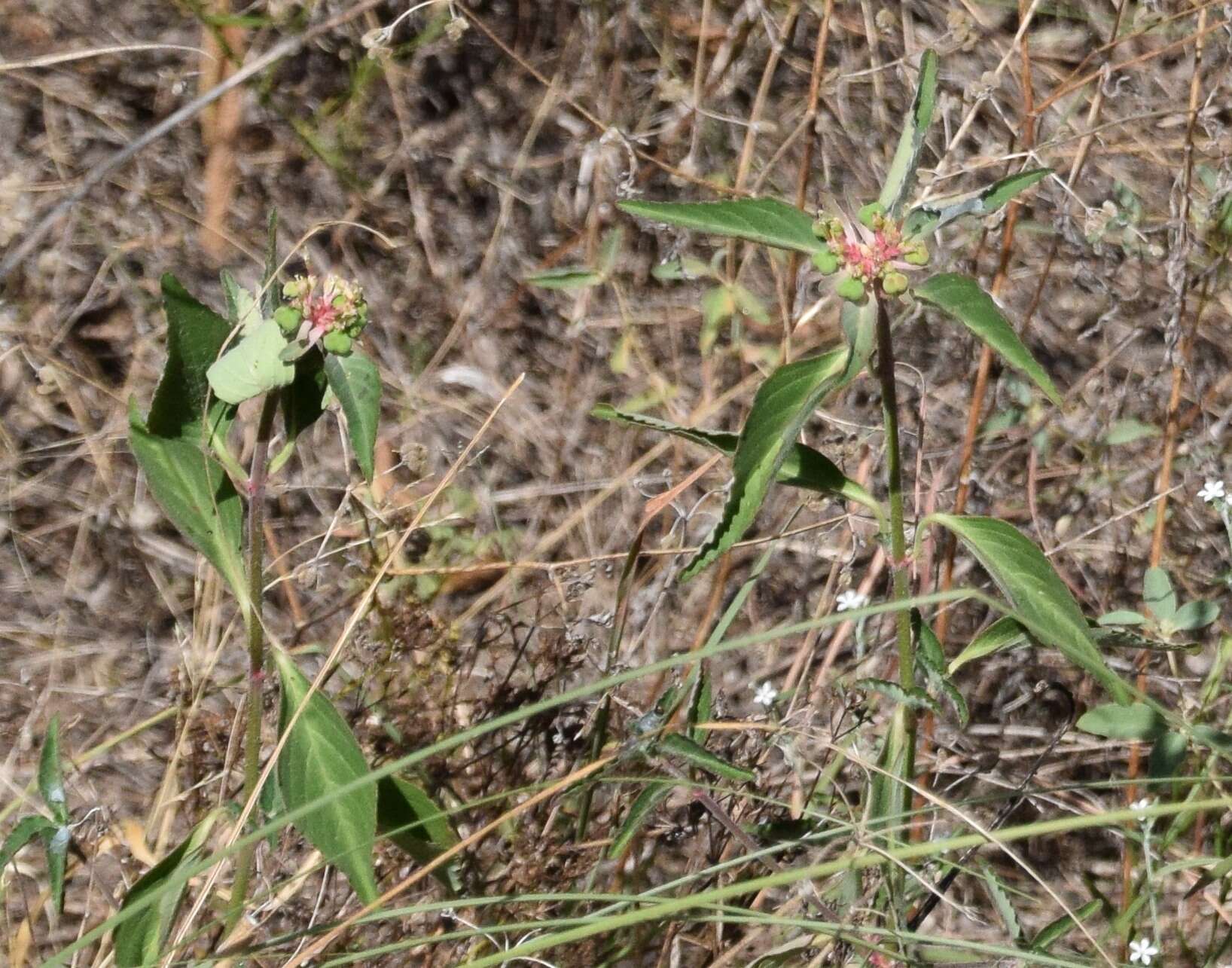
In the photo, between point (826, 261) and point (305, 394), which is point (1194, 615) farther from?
point (305, 394)

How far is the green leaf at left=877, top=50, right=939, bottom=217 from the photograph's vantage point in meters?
1.31

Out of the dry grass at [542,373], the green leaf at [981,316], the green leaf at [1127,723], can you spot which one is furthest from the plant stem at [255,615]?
the green leaf at [1127,723]

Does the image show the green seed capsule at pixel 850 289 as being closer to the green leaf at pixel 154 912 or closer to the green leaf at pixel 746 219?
the green leaf at pixel 746 219

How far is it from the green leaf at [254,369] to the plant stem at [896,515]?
0.61 meters

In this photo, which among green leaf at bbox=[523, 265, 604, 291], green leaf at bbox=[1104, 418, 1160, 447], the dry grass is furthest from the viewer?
green leaf at bbox=[523, 265, 604, 291]

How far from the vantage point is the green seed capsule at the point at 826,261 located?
51.4 inches

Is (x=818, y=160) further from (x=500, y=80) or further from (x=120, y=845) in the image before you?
(x=120, y=845)

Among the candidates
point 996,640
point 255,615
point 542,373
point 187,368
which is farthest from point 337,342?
point 542,373

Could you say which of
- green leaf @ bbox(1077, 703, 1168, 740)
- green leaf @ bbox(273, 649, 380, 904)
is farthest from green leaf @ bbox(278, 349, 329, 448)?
green leaf @ bbox(1077, 703, 1168, 740)

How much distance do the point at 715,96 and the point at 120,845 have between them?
6.42 ft

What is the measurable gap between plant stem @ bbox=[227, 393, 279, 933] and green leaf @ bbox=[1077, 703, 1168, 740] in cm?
108

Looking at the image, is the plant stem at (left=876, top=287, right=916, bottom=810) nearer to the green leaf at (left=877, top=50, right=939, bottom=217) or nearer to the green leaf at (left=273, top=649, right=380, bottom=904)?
the green leaf at (left=877, top=50, right=939, bottom=217)

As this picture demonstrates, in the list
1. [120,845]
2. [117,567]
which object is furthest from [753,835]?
[117,567]

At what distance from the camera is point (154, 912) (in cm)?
149
